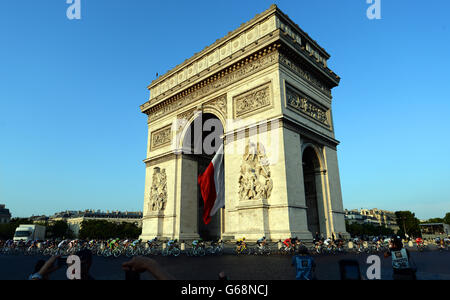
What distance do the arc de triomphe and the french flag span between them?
168cm

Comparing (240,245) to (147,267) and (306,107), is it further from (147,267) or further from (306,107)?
(147,267)

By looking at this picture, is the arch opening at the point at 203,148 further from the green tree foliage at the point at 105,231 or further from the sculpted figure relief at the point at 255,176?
the green tree foliage at the point at 105,231

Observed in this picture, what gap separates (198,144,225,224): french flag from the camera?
1886cm

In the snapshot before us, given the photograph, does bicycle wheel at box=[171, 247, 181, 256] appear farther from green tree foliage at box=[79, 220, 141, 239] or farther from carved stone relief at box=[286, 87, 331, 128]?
green tree foliage at box=[79, 220, 141, 239]

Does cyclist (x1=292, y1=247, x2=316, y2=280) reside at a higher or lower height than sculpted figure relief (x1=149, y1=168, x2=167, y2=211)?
lower

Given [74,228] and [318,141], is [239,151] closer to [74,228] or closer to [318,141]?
[318,141]

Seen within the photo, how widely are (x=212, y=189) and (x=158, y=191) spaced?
4.51 m

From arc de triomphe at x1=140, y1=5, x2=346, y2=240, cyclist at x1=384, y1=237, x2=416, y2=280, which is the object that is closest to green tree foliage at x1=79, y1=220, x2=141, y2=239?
arc de triomphe at x1=140, y1=5, x2=346, y2=240

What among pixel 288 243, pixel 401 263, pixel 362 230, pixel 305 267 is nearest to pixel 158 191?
pixel 288 243

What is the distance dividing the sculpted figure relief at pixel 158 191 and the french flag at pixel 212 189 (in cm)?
326

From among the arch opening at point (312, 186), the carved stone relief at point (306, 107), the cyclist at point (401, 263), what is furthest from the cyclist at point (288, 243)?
the cyclist at point (401, 263)

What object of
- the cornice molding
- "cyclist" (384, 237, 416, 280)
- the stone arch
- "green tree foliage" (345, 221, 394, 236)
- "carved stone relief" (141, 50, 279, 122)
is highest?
the cornice molding

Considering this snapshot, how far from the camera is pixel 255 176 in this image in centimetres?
1512
